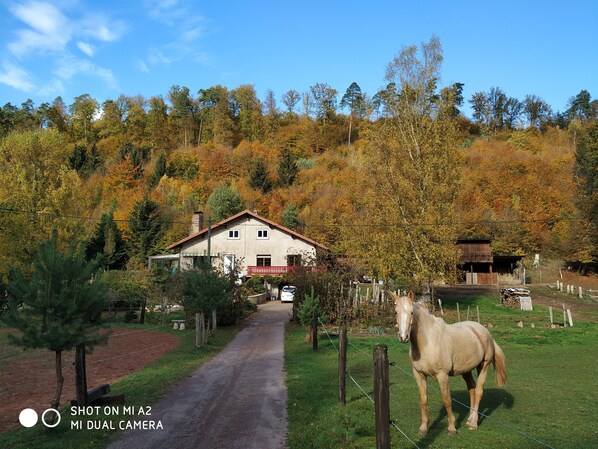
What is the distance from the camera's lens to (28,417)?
9578 millimetres

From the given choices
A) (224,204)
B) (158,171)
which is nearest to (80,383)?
(224,204)

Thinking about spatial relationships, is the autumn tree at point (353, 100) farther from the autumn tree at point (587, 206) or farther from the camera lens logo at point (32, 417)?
the camera lens logo at point (32, 417)

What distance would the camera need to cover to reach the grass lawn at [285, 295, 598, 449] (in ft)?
25.4

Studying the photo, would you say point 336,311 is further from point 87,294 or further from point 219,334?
point 87,294

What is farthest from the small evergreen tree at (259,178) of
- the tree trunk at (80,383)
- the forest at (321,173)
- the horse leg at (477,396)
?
the horse leg at (477,396)

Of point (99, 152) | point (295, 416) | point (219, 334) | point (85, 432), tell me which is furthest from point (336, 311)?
point (99, 152)

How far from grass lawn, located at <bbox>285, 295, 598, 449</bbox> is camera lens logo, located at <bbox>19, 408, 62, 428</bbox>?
448 centimetres

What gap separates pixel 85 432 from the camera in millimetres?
8500

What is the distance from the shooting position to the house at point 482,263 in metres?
56.8

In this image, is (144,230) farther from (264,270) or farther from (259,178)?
(259,178)

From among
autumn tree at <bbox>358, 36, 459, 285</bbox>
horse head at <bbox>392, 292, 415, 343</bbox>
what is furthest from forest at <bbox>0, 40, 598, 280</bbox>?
horse head at <bbox>392, 292, 415, 343</bbox>

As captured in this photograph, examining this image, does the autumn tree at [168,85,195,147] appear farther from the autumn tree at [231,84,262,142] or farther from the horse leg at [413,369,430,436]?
the horse leg at [413,369,430,436]

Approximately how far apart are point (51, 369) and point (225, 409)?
9062 millimetres

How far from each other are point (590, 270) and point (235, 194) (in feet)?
157
